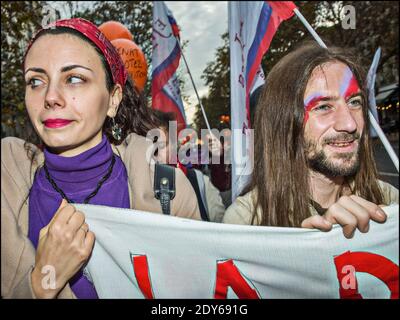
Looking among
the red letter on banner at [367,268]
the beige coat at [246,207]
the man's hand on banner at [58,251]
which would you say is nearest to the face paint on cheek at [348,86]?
the beige coat at [246,207]

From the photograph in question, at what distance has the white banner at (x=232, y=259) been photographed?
1593 millimetres

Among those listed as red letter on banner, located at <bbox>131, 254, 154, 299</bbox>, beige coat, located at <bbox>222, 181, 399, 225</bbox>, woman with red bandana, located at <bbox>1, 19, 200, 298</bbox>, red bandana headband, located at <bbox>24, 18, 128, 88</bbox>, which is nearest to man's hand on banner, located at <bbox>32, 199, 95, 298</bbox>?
woman with red bandana, located at <bbox>1, 19, 200, 298</bbox>

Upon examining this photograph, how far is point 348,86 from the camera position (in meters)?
2.06

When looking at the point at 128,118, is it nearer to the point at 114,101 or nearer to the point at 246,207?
the point at 114,101

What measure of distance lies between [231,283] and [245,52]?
8.10 feet

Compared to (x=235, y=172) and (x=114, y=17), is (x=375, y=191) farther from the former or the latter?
(x=114, y=17)

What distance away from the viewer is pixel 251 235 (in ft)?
5.27

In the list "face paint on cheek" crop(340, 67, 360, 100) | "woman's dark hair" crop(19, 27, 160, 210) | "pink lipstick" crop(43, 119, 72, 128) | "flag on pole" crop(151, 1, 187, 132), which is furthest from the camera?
"flag on pole" crop(151, 1, 187, 132)

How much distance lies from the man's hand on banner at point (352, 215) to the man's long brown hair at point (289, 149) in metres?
0.46

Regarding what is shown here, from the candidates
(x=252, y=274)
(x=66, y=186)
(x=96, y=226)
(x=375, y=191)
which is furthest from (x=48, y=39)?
(x=375, y=191)

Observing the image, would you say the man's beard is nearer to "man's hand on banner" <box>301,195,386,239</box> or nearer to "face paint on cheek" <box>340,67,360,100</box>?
"face paint on cheek" <box>340,67,360,100</box>

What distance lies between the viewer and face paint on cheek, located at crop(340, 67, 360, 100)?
2.03 meters

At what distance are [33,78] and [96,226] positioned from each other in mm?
673

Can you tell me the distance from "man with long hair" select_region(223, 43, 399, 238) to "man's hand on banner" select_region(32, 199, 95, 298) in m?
0.78
